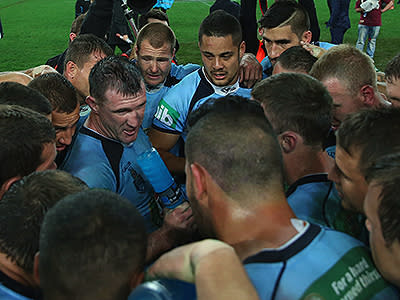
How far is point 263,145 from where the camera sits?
158 cm

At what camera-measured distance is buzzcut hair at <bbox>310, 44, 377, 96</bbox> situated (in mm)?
2841

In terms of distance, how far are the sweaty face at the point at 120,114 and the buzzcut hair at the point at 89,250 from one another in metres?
1.39

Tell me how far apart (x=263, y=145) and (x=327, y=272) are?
1.74 feet

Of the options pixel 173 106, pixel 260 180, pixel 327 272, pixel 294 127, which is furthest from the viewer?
pixel 173 106

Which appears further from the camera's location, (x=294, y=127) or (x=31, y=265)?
(x=294, y=127)

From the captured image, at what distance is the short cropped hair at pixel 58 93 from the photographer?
2.79 m

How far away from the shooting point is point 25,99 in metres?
2.52

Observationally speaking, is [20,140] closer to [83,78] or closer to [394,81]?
[83,78]

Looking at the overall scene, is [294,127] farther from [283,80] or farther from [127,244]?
[127,244]

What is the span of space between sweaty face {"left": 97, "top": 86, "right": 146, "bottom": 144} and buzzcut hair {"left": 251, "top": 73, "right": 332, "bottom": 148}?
2.76ft

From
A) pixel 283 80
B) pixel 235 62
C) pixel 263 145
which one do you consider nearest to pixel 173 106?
pixel 235 62

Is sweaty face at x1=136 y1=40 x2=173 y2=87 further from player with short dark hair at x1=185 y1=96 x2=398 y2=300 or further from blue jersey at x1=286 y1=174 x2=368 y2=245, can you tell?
player with short dark hair at x1=185 y1=96 x2=398 y2=300

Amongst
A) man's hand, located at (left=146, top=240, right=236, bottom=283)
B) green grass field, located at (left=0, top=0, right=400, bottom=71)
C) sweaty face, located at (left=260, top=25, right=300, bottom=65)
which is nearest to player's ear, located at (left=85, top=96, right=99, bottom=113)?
man's hand, located at (left=146, top=240, right=236, bottom=283)

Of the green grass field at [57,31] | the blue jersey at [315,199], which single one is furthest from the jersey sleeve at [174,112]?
the green grass field at [57,31]
